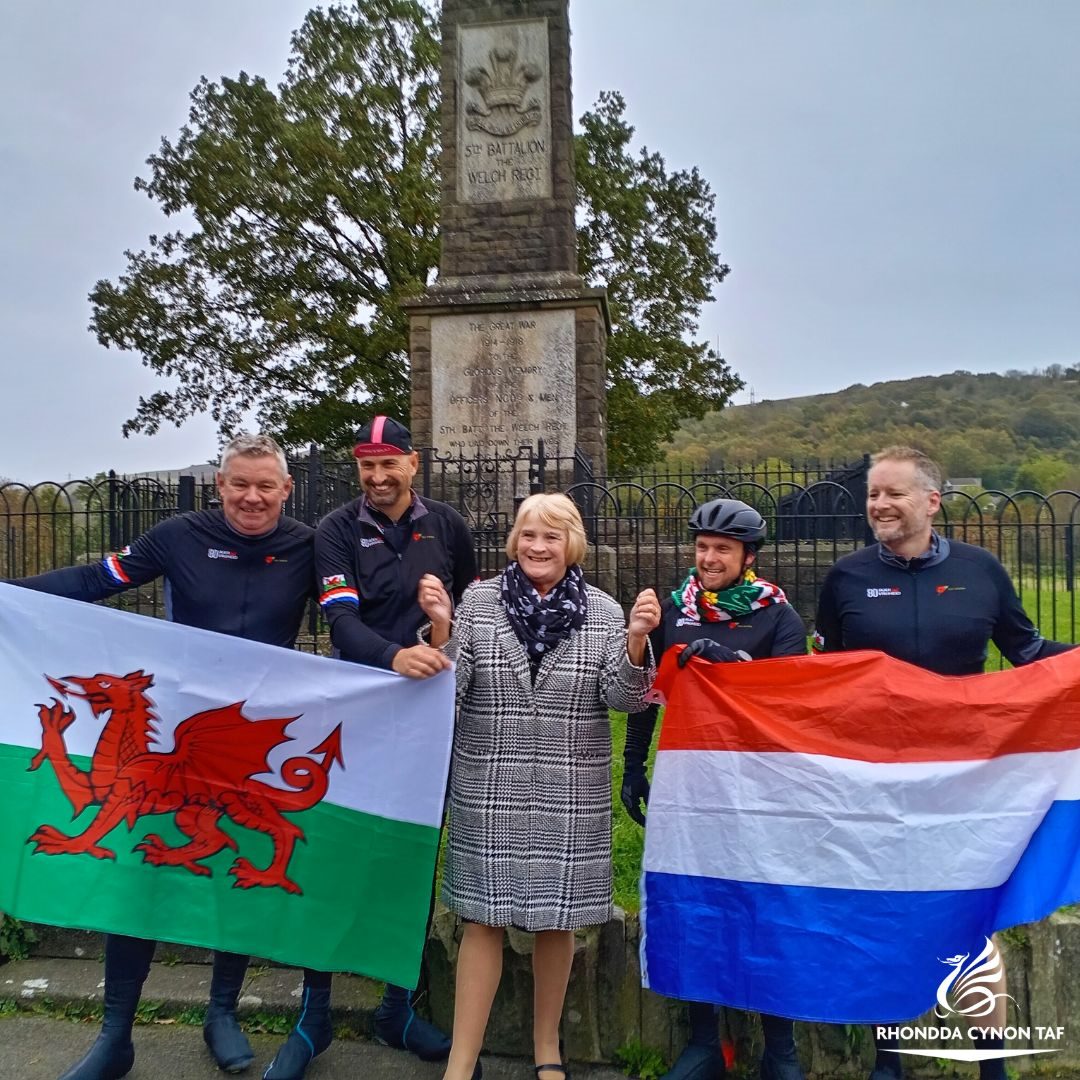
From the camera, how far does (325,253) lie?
23172 mm

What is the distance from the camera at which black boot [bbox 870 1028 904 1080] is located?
3021 millimetres

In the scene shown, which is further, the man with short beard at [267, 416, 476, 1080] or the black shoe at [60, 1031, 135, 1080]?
the man with short beard at [267, 416, 476, 1080]

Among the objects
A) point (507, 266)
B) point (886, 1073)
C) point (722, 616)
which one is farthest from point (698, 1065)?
point (507, 266)

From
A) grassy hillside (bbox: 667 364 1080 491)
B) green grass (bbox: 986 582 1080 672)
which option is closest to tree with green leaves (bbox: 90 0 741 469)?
green grass (bbox: 986 582 1080 672)

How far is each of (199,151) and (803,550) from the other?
762 inches

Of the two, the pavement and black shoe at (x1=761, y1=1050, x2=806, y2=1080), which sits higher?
black shoe at (x1=761, y1=1050, x2=806, y2=1080)

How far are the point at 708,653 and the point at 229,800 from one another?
1.78 meters

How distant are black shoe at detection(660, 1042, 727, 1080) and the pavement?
276 millimetres

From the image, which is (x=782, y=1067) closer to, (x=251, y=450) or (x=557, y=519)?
(x=557, y=519)

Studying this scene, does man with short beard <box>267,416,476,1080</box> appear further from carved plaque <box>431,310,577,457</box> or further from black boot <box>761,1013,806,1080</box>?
carved plaque <box>431,310,577,457</box>

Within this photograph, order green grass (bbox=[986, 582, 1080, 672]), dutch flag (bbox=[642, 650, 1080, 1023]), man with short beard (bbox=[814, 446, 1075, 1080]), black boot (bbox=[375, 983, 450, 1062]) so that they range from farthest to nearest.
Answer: green grass (bbox=[986, 582, 1080, 672]) → black boot (bbox=[375, 983, 450, 1062]) → man with short beard (bbox=[814, 446, 1075, 1080]) → dutch flag (bbox=[642, 650, 1080, 1023])

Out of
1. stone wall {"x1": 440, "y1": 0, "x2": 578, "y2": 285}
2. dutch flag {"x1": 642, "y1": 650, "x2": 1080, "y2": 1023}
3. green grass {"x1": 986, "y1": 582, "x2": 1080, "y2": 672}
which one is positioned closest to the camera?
dutch flag {"x1": 642, "y1": 650, "x2": 1080, "y2": 1023}

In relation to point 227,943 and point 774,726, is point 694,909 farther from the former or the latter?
point 227,943

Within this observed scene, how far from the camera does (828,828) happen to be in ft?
9.71
